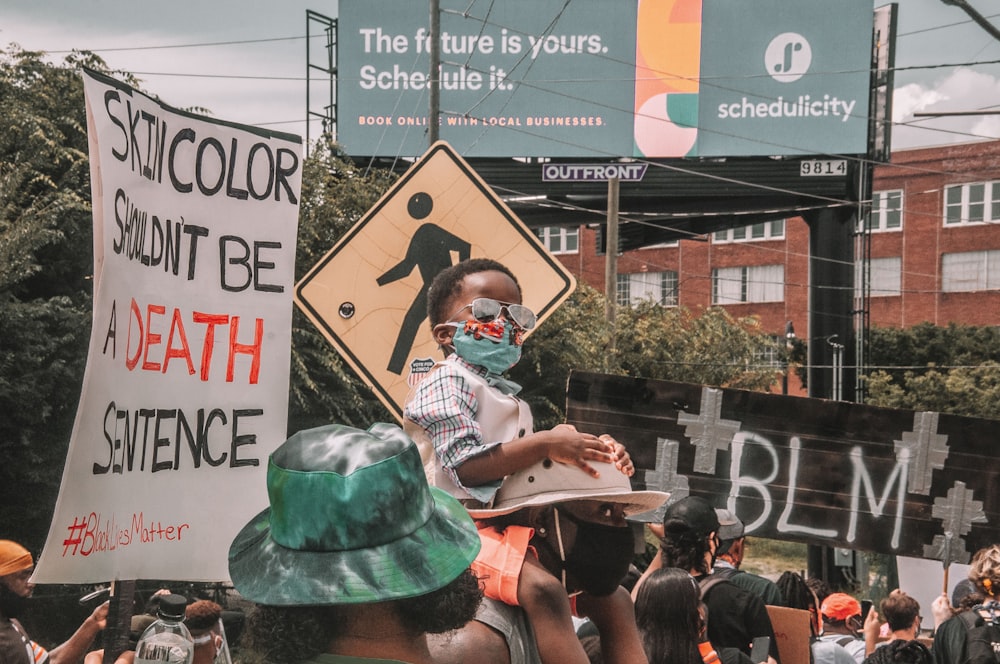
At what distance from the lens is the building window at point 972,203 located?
57.7m

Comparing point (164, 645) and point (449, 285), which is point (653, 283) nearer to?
point (449, 285)

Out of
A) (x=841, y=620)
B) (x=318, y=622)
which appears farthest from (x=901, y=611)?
(x=318, y=622)

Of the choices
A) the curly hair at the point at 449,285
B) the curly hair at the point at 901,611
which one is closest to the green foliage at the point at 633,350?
the curly hair at the point at 901,611

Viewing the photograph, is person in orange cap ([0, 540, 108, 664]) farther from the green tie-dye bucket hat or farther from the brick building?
the brick building

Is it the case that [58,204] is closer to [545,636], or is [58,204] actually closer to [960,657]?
[960,657]

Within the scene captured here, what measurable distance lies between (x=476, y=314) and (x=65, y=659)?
3.19 metres

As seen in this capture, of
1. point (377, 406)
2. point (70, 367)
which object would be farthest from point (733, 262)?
point (70, 367)

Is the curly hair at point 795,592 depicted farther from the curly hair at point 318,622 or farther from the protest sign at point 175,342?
the curly hair at point 318,622

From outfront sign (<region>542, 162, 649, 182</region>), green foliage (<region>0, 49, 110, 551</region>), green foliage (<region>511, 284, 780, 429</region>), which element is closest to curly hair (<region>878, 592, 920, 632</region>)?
green foliage (<region>0, 49, 110, 551</region>)

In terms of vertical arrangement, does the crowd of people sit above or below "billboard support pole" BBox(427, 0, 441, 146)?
below

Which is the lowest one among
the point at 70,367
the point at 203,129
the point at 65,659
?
the point at 65,659

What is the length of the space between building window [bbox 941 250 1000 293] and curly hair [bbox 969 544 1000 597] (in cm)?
5479

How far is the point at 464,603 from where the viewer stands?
215 cm

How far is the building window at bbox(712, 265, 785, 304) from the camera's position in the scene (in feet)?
202
